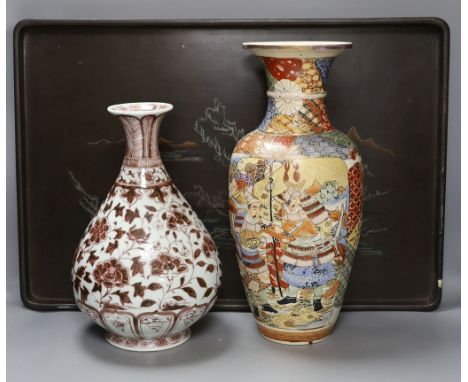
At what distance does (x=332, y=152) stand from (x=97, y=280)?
1.51 feet

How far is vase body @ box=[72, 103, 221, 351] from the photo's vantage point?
1.74 meters

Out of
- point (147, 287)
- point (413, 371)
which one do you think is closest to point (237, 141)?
point (147, 287)

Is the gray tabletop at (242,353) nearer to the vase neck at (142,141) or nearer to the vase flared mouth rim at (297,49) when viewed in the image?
the vase neck at (142,141)

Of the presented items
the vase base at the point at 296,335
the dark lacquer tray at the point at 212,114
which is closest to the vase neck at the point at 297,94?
the dark lacquer tray at the point at 212,114

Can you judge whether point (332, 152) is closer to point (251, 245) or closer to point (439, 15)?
point (251, 245)

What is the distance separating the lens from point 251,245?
5.92 feet

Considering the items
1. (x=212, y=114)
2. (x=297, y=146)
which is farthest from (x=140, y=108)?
(x=297, y=146)

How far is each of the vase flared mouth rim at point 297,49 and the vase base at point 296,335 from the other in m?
0.50

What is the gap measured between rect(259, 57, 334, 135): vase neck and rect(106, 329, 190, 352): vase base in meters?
0.41

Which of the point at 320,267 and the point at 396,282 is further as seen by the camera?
the point at 396,282

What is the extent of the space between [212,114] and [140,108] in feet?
0.62

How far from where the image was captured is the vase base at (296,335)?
1.85m

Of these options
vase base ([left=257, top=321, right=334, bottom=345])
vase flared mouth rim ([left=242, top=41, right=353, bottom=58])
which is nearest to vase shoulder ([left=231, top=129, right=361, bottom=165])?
vase flared mouth rim ([left=242, top=41, right=353, bottom=58])

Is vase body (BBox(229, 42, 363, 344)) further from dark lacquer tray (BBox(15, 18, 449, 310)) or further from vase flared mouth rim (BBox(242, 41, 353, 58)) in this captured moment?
dark lacquer tray (BBox(15, 18, 449, 310))
